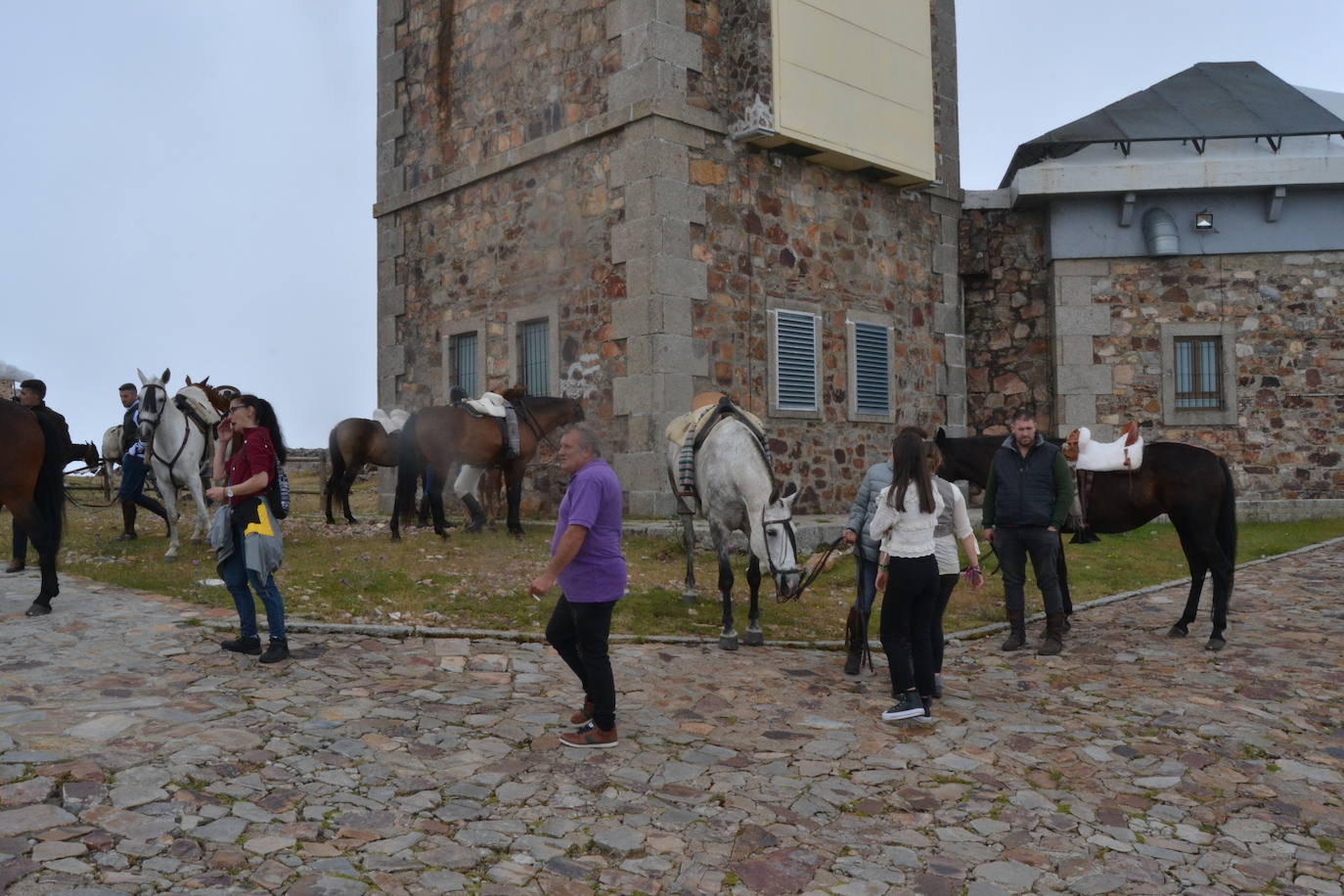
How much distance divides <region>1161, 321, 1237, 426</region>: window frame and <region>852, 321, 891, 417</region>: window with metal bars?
14.5 feet

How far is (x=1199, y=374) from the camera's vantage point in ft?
55.8

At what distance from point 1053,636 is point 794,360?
7033mm

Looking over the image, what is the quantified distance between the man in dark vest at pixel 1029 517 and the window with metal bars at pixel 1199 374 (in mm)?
9678

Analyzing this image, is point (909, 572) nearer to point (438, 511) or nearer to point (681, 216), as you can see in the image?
point (438, 511)

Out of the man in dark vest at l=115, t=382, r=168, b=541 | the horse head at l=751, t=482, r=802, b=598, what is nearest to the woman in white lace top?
the horse head at l=751, t=482, r=802, b=598

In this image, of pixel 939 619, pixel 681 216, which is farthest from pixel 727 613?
pixel 681 216

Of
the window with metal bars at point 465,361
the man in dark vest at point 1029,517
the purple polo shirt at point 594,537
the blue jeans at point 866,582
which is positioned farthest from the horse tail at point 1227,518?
the window with metal bars at point 465,361

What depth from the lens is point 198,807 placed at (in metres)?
4.66

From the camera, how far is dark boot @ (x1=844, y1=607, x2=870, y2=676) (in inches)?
300

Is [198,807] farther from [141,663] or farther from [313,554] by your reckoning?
[313,554]

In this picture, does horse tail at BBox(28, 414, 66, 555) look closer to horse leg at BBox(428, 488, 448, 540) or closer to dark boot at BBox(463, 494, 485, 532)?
horse leg at BBox(428, 488, 448, 540)

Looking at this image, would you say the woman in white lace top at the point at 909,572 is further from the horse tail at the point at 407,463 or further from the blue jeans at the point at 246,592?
the horse tail at the point at 407,463

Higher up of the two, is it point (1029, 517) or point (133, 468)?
point (133, 468)

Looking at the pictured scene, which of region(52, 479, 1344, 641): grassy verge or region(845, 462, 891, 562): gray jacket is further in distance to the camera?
region(52, 479, 1344, 641): grassy verge
